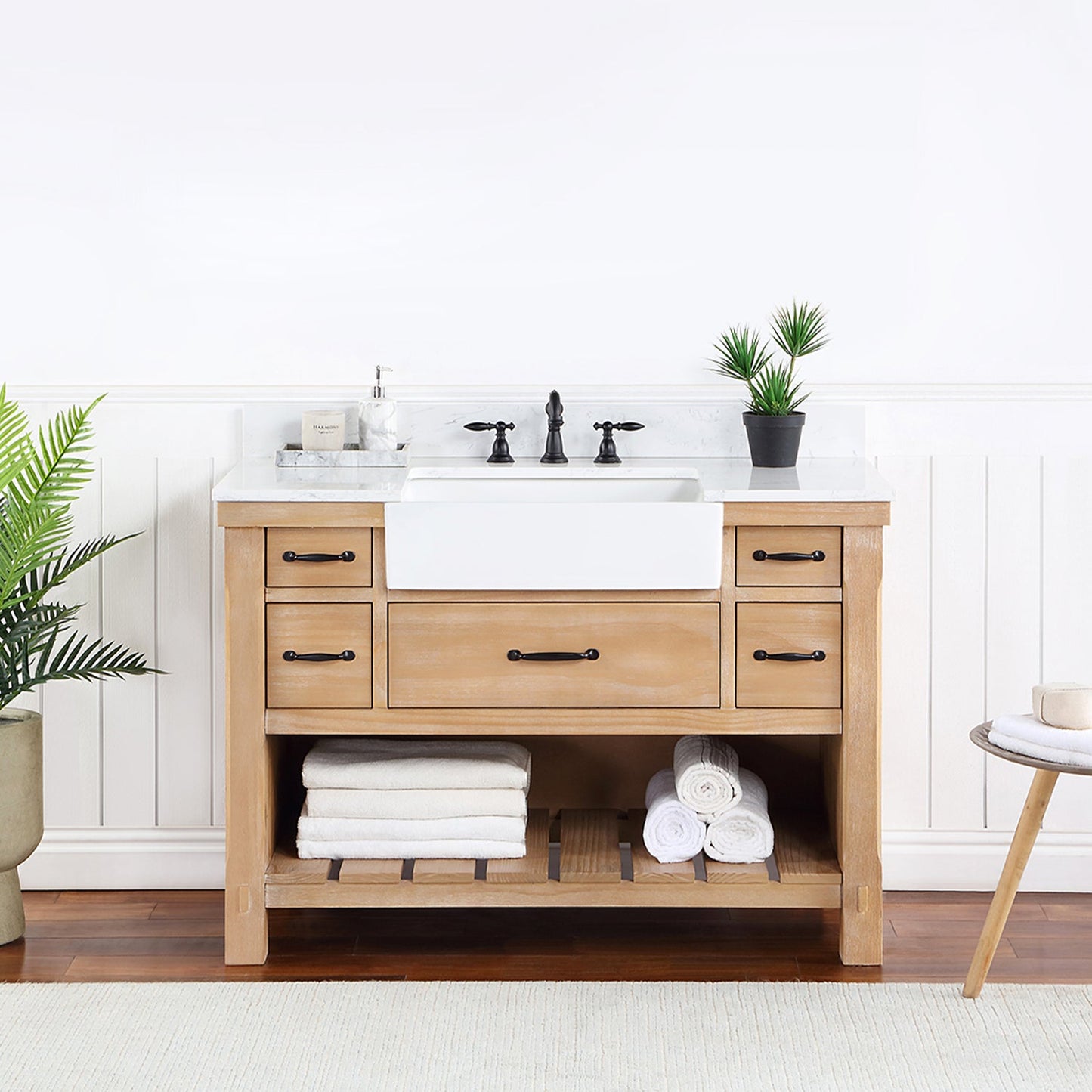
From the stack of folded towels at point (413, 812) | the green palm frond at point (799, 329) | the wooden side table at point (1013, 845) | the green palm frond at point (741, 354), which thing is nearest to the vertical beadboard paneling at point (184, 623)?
the stack of folded towels at point (413, 812)

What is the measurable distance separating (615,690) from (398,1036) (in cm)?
67

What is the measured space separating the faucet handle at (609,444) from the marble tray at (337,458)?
0.40 meters

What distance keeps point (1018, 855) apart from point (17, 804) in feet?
5.77

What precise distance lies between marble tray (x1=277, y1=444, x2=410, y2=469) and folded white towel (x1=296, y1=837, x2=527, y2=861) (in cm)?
71

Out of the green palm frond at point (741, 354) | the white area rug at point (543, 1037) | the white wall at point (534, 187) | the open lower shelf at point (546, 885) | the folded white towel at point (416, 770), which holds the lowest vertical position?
the white area rug at point (543, 1037)

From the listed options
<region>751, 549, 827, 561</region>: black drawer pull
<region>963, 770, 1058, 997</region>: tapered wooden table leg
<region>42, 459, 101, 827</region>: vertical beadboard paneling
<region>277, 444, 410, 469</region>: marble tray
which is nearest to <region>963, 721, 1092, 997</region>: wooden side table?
<region>963, 770, 1058, 997</region>: tapered wooden table leg

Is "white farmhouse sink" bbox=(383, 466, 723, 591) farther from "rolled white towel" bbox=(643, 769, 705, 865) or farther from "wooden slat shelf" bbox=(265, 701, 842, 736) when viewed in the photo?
"rolled white towel" bbox=(643, 769, 705, 865)

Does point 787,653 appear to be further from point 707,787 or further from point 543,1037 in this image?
point 543,1037

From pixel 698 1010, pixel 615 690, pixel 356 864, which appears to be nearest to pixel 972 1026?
pixel 698 1010

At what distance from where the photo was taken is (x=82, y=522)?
272cm

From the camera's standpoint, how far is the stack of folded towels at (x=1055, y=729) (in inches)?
77.9

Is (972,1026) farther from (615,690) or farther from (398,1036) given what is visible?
(398,1036)

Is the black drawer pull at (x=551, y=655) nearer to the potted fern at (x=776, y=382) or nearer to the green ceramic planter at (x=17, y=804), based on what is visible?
the potted fern at (x=776, y=382)

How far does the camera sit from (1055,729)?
2.03 meters
